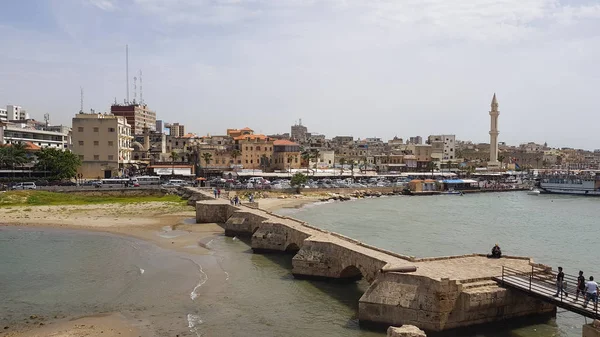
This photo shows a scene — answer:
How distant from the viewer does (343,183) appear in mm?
100688

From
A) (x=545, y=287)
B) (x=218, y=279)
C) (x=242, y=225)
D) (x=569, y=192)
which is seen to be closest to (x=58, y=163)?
(x=242, y=225)

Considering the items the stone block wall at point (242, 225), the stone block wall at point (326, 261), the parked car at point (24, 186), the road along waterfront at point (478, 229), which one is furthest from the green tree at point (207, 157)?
the stone block wall at point (326, 261)

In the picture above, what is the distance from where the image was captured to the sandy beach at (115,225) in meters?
19.7

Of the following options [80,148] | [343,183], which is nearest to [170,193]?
[80,148]

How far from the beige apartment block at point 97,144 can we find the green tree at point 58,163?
161 inches

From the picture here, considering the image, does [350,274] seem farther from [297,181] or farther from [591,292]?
[297,181]

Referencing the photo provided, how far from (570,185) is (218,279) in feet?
339

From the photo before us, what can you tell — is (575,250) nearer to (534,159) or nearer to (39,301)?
(39,301)

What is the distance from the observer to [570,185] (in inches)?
4301

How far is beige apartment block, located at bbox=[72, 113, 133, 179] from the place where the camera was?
85.2 meters

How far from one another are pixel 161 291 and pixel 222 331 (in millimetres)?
6715

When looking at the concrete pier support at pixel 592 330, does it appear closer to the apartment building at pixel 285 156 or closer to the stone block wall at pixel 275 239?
the stone block wall at pixel 275 239

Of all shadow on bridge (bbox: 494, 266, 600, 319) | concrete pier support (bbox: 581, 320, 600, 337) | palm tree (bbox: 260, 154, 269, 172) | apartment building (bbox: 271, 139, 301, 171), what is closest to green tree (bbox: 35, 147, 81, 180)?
palm tree (bbox: 260, 154, 269, 172)

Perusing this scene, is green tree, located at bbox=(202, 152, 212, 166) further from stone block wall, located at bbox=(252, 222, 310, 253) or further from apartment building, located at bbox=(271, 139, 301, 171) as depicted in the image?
stone block wall, located at bbox=(252, 222, 310, 253)
